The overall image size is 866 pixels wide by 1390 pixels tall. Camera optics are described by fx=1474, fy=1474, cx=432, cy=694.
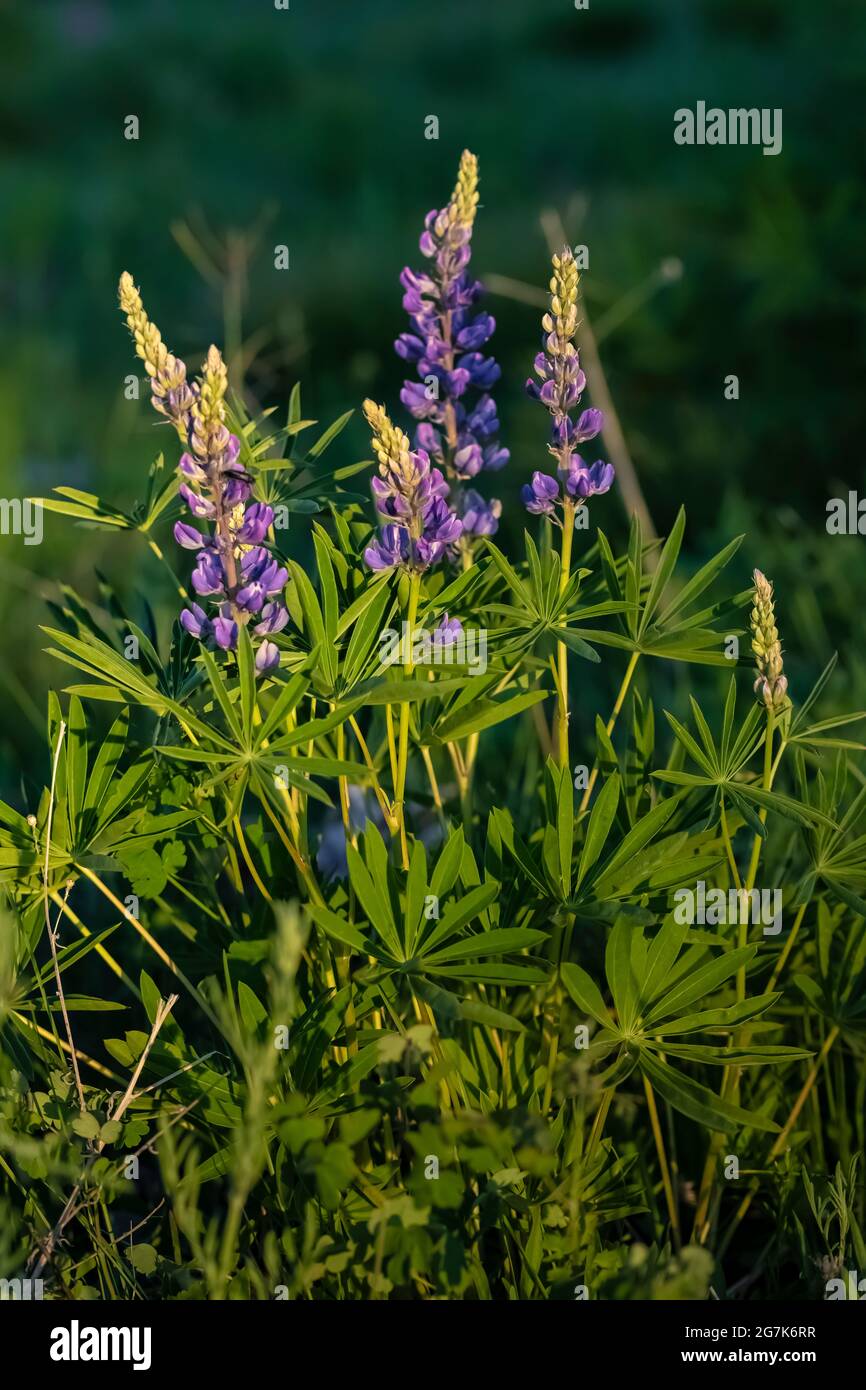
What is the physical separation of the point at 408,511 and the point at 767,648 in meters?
0.36

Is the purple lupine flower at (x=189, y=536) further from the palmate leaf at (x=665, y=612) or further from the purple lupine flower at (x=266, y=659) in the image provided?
the palmate leaf at (x=665, y=612)

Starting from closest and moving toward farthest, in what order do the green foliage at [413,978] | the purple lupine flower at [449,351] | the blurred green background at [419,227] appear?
the green foliage at [413,978] → the purple lupine flower at [449,351] → the blurred green background at [419,227]

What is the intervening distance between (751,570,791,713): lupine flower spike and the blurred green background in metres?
0.96

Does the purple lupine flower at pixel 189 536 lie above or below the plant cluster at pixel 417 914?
above

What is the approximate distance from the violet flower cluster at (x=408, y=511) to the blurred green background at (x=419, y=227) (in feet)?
3.06

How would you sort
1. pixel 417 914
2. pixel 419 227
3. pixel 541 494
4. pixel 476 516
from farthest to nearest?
1. pixel 419 227
2. pixel 476 516
3. pixel 541 494
4. pixel 417 914

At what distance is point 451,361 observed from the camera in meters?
1.59

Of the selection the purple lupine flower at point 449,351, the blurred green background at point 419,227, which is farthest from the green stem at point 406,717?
the blurred green background at point 419,227

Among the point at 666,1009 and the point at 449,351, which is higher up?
the point at 449,351

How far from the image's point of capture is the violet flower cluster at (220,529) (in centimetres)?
136

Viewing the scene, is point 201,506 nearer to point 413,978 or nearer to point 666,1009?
point 413,978

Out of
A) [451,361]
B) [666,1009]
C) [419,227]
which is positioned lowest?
[666,1009]

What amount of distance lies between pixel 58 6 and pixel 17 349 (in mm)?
5344

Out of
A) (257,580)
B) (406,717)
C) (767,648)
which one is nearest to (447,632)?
(406,717)
